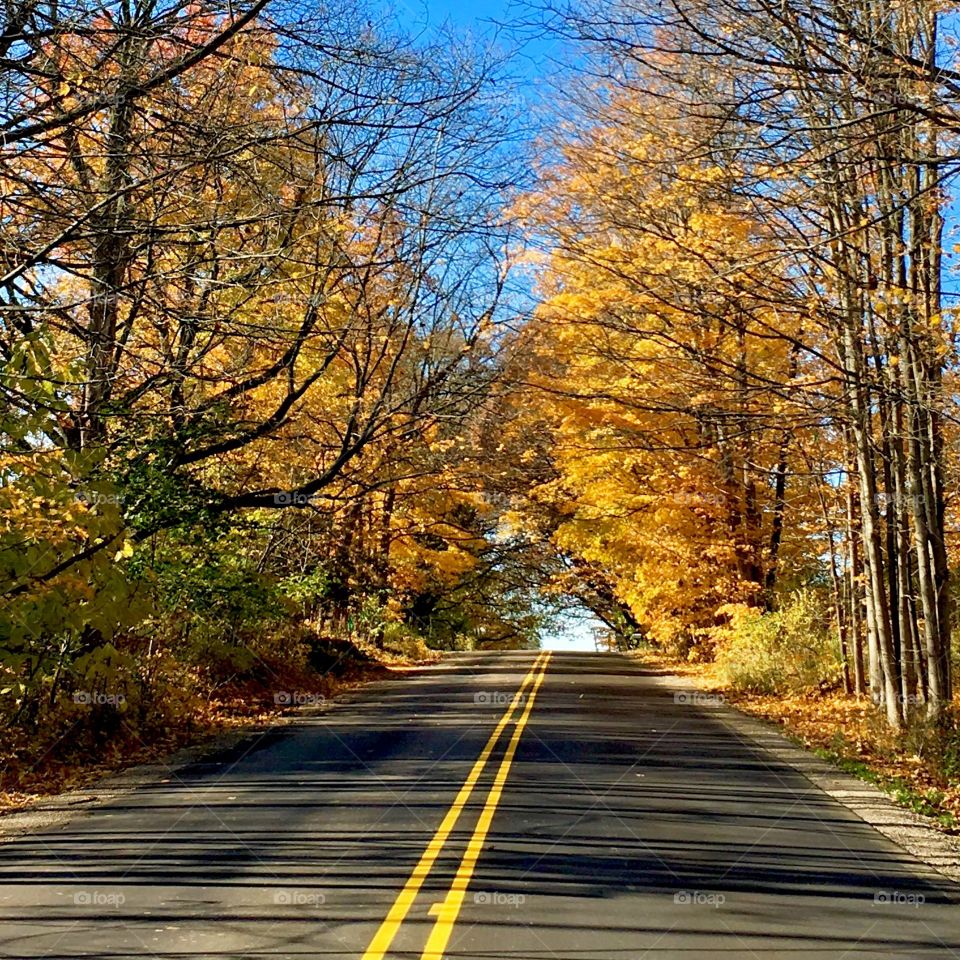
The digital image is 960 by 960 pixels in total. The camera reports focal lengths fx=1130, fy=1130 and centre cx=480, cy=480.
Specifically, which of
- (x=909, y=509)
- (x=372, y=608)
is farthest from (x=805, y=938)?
(x=372, y=608)

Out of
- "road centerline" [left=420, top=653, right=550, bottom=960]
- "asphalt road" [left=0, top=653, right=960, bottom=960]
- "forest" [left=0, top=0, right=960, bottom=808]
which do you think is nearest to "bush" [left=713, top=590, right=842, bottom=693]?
"forest" [left=0, top=0, right=960, bottom=808]

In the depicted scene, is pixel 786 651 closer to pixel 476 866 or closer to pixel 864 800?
pixel 864 800

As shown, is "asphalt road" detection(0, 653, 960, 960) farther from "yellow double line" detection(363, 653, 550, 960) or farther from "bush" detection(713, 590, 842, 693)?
"bush" detection(713, 590, 842, 693)

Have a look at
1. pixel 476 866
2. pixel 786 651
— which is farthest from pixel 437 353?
pixel 476 866

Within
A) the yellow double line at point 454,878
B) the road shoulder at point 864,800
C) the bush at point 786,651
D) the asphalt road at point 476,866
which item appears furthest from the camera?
the bush at point 786,651

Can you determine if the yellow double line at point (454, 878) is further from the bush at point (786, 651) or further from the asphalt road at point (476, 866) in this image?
the bush at point (786, 651)

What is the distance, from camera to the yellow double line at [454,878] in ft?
21.7

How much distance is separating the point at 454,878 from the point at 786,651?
54.2ft

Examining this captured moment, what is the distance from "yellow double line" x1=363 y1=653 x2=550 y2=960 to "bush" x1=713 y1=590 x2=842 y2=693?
31.1ft

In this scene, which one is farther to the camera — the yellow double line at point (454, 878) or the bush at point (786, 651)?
the bush at point (786, 651)

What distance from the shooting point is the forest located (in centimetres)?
866

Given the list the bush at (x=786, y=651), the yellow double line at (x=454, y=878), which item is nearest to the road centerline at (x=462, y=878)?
the yellow double line at (x=454, y=878)

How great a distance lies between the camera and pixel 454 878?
8.16 m

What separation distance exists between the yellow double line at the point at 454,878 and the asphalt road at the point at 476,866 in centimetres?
2
